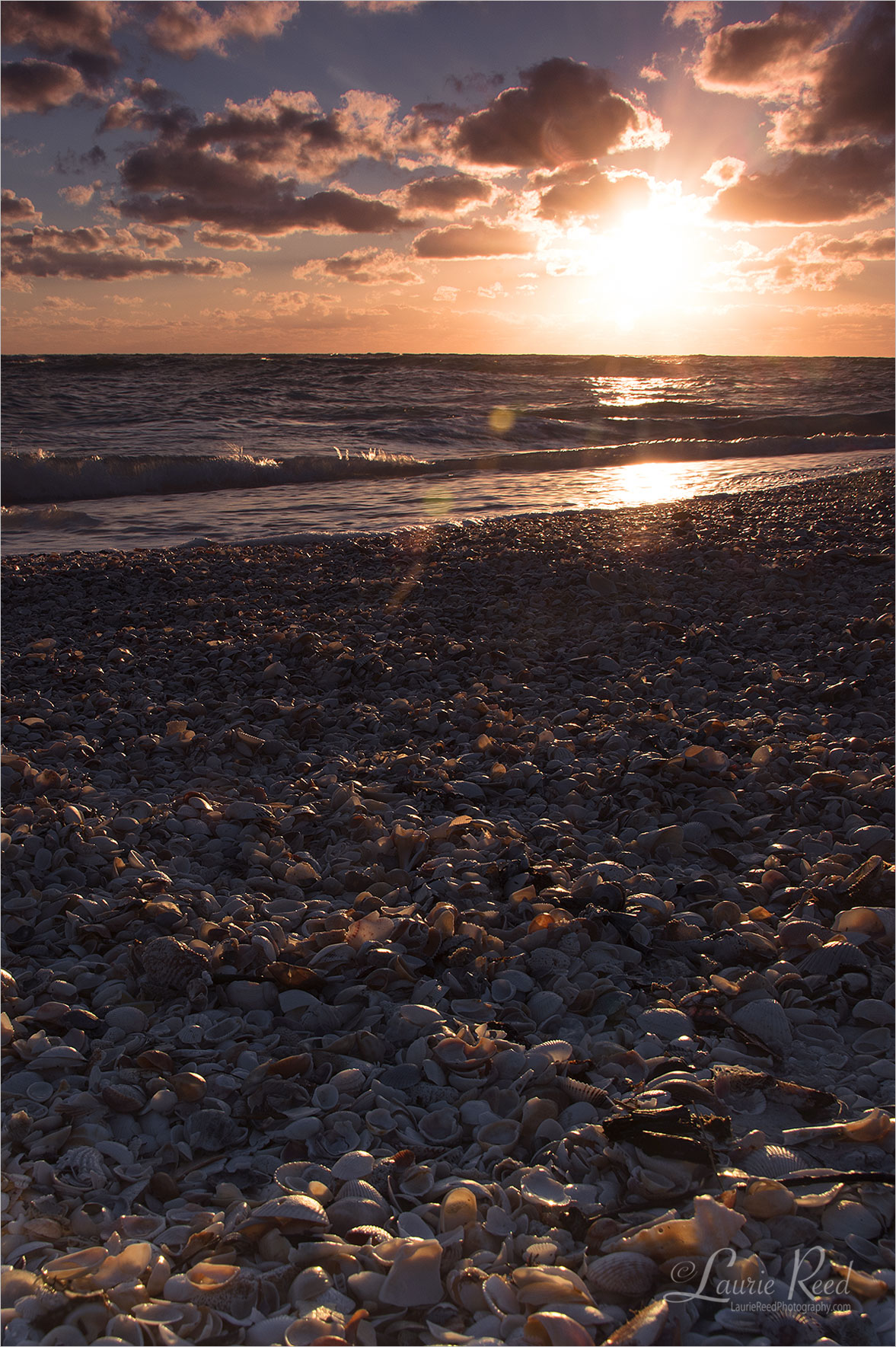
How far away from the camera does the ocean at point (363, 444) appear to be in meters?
11.4

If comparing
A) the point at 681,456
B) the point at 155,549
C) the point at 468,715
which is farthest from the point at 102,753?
the point at 681,456

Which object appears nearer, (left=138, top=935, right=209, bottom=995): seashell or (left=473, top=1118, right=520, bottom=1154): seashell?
(left=473, top=1118, right=520, bottom=1154): seashell

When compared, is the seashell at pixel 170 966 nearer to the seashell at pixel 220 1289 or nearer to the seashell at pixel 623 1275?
the seashell at pixel 220 1289

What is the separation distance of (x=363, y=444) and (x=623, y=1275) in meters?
18.0

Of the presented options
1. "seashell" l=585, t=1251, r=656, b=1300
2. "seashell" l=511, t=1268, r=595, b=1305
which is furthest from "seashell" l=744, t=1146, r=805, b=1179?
"seashell" l=511, t=1268, r=595, b=1305

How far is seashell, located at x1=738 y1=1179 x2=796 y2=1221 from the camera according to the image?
138 centimetres

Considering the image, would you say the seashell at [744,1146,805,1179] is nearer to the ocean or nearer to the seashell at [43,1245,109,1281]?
the seashell at [43,1245,109,1281]

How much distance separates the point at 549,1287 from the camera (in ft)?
4.12

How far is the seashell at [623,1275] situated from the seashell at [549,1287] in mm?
24

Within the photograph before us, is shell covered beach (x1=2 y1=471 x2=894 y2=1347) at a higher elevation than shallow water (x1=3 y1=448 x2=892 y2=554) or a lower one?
lower

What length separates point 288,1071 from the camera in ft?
5.84

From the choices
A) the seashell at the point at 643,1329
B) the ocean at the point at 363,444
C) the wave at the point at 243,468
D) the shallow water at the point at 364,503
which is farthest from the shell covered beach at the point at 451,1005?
the wave at the point at 243,468

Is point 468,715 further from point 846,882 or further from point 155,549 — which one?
point 155,549

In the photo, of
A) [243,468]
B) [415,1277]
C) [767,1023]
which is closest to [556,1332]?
[415,1277]
